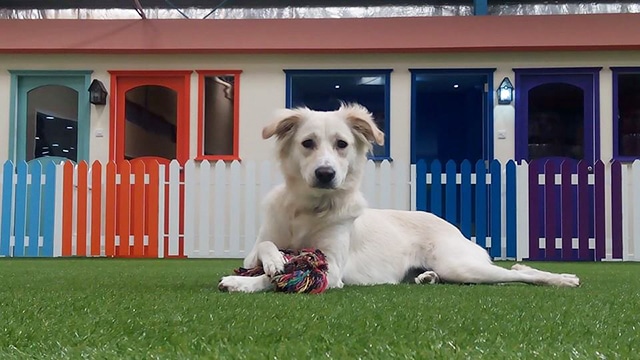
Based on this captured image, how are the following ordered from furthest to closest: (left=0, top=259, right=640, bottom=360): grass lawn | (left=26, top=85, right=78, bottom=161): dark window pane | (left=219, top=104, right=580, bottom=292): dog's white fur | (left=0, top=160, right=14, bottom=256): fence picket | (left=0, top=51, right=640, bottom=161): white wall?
(left=26, top=85, right=78, bottom=161): dark window pane, (left=0, top=51, right=640, bottom=161): white wall, (left=0, top=160, right=14, bottom=256): fence picket, (left=219, top=104, right=580, bottom=292): dog's white fur, (left=0, top=259, right=640, bottom=360): grass lawn

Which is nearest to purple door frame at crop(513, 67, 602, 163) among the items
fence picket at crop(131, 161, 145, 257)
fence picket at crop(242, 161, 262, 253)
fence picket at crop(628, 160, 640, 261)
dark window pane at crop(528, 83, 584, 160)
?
dark window pane at crop(528, 83, 584, 160)

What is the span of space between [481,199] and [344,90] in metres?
2.94

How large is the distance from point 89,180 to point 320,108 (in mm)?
3598

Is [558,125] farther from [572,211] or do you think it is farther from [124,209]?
[124,209]

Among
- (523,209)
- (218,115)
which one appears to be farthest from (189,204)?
(523,209)

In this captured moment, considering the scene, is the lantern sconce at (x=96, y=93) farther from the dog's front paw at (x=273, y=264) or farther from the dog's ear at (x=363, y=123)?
the dog's front paw at (x=273, y=264)

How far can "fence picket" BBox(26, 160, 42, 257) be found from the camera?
324 inches

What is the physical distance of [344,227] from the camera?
370 cm

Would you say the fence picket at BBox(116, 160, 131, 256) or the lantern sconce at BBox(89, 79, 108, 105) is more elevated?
the lantern sconce at BBox(89, 79, 108, 105)

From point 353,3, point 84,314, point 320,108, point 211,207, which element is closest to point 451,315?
point 84,314

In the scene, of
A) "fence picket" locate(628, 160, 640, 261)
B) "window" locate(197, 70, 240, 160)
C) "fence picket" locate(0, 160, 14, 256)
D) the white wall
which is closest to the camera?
"fence picket" locate(628, 160, 640, 261)

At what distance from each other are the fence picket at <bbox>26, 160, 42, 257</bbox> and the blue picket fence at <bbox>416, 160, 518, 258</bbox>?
15.8 feet

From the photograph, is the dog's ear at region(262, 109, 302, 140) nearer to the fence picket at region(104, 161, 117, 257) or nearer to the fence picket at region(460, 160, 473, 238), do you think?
the fence picket at region(460, 160, 473, 238)

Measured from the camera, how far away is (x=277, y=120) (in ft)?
12.3
